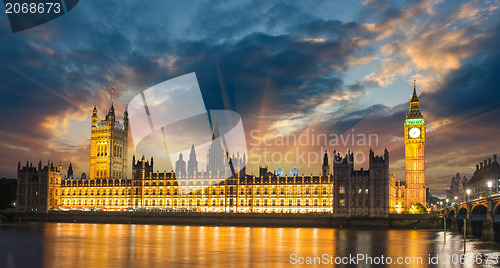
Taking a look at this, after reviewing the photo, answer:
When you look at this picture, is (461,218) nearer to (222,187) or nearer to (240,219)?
(240,219)

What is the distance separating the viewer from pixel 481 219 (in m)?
98.2

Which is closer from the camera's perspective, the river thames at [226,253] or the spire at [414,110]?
the river thames at [226,253]

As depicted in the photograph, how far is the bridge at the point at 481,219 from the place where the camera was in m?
80.0

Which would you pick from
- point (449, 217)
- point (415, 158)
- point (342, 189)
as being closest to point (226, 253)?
point (449, 217)

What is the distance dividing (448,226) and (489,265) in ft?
278

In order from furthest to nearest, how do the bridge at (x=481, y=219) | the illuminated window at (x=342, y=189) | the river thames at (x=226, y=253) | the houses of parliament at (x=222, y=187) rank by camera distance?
the houses of parliament at (x=222, y=187), the illuminated window at (x=342, y=189), the bridge at (x=481, y=219), the river thames at (x=226, y=253)

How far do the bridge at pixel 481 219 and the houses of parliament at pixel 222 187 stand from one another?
3154 cm

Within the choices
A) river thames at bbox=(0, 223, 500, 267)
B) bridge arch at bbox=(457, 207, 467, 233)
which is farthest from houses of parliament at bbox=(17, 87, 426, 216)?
river thames at bbox=(0, 223, 500, 267)

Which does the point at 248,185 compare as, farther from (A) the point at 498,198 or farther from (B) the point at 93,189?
(A) the point at 498,198

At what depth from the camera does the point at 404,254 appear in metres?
64.6

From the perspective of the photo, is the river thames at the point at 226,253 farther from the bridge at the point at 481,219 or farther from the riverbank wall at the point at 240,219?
the riverbank wall at the point at 240,219

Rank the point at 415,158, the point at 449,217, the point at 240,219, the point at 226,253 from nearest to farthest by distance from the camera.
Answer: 1. the point at 226,253
2. the point at 449,217
3. the point at 240,219
4. the point at 415,158

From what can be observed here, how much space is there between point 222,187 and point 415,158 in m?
69.5

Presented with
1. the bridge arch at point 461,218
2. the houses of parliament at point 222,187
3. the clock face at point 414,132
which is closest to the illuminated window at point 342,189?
the houses of parliament at point 222,187
